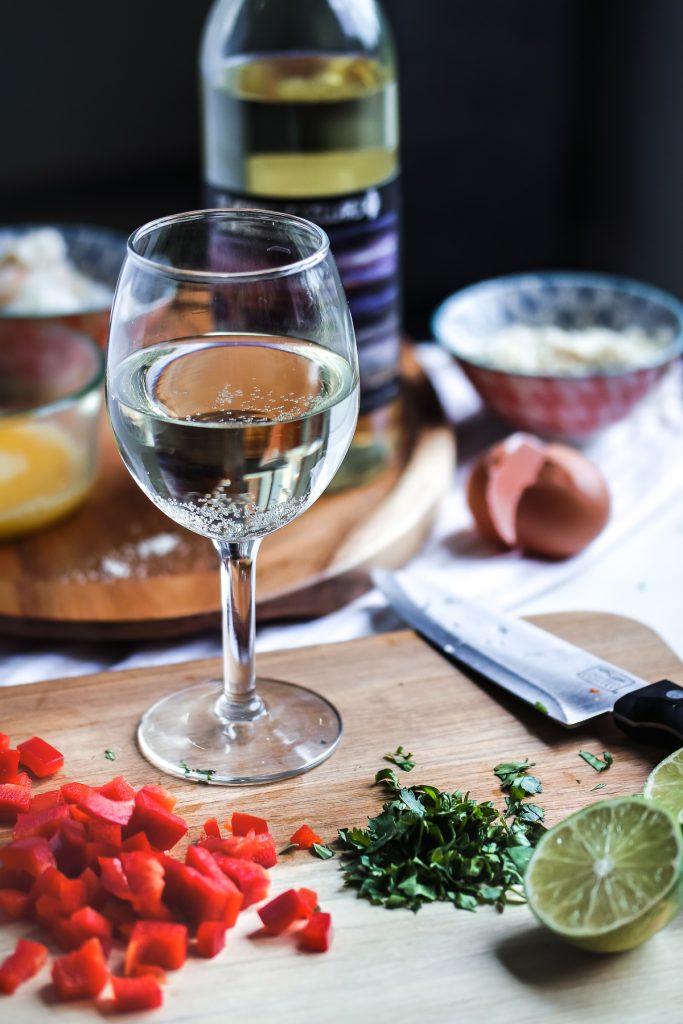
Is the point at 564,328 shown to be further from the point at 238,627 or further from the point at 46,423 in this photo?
the point at 238,627

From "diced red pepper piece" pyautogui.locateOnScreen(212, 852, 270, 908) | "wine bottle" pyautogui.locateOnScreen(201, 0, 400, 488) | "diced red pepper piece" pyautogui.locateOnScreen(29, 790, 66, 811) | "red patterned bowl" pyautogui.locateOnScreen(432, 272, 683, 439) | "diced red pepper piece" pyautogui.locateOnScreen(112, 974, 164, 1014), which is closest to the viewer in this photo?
"diced red pepper piece" pyautogui.locateOnScreen(112, 974, 164, 1014)

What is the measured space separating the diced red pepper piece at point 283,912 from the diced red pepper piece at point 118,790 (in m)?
0.19

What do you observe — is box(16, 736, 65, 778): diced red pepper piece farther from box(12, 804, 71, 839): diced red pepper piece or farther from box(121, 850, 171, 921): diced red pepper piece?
box(121, 850, 171, 921): diced red pepper piece

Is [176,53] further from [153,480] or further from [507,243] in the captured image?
[153,480]

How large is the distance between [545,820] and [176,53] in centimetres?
208

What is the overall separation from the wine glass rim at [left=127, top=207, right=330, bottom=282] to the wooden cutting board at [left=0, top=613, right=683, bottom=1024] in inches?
18.5

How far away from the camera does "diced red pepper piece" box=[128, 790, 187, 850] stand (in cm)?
112

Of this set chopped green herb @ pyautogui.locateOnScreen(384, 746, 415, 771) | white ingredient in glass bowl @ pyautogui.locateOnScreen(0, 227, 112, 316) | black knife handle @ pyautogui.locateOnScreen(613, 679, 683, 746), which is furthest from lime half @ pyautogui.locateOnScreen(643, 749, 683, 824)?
white ingredient in glass bowl @ pyautogui.locateOnScreen(0, 227, 112, 316)

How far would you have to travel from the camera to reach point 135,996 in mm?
958

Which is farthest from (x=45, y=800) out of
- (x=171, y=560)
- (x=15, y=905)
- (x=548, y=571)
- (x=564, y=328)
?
(x=564, y=328)

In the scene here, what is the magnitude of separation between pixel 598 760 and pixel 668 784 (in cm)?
12

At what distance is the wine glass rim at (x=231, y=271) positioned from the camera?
3.52ft

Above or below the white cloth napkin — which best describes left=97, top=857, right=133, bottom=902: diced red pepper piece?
above

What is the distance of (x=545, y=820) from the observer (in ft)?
3.84
